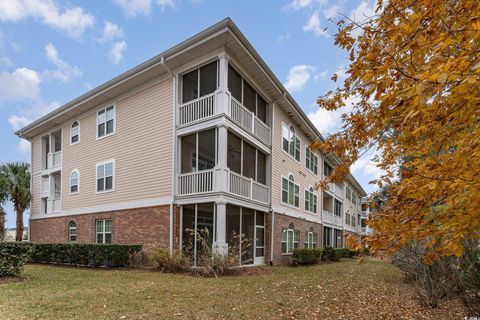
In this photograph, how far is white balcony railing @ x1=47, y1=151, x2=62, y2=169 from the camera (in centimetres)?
2133

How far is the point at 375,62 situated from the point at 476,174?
1.79m

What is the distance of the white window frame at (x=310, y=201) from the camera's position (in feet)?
76.5

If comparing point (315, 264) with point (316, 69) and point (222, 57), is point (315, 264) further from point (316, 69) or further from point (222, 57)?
point (316, 69)

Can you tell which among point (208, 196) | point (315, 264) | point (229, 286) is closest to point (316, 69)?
point (229, 286)

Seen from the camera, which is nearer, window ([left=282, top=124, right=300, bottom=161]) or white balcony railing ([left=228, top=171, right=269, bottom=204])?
white balcony railing ([left=228, top=171, right=269, bottom=204])

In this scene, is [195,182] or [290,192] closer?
[195,182]

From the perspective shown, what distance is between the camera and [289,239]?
63.9 feet

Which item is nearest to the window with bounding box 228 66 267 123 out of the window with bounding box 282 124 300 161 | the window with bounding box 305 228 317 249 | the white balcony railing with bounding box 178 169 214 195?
the window with bounding box 282 124 300 161

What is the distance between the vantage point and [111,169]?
17609 mm

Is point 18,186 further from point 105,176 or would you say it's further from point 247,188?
point 247,188

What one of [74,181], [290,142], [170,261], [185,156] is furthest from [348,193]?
[170,261]

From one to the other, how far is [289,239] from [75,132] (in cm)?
1479

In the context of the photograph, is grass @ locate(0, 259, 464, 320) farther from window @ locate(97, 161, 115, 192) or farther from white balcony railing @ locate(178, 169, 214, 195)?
window @ locate(97, 161, 115, 192)

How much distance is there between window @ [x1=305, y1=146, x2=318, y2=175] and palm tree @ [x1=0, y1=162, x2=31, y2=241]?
19.9 metres
